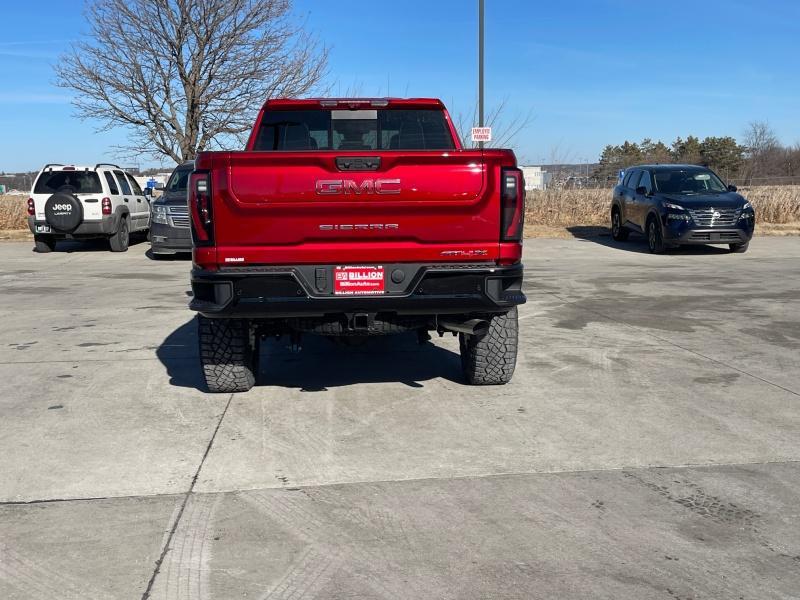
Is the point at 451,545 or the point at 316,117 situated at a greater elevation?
the point at 316,117

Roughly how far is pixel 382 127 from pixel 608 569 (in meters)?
4.23

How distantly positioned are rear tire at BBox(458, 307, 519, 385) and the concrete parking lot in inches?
4.9

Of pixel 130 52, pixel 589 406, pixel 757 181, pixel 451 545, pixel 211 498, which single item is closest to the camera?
pixel 451 545

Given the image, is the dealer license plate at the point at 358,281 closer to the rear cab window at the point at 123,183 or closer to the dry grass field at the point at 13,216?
the rear cab window at the point at 123,183

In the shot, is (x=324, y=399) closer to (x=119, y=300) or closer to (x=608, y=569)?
(x=608, y=569)

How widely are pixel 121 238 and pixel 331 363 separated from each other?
40.3 feet

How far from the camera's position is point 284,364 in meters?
7.07

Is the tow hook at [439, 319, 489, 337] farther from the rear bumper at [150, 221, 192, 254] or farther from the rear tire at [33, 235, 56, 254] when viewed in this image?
the rear tire at [33, 235, 56, 254]

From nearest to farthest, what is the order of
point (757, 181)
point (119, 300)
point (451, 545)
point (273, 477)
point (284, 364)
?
point (451, 545), point (273, 477), point (284, 364), point (119, 300), point (757, 181)

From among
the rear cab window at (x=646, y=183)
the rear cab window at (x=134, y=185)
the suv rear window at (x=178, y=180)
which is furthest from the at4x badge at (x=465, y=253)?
the rear cab window at (x=134, y=185)

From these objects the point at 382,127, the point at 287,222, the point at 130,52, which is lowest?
the point at 287,222

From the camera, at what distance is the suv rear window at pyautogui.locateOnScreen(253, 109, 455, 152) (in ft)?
21.7

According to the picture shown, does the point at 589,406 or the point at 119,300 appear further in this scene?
the point at 119,300

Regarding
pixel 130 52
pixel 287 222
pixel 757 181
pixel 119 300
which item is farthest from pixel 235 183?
pixel 757 181
